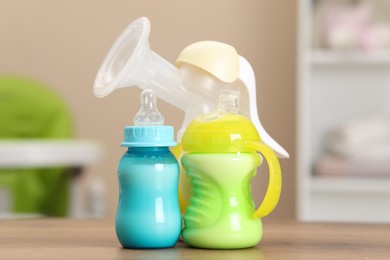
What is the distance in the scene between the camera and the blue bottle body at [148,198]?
2.75ft

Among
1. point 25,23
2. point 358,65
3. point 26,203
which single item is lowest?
point 26,203

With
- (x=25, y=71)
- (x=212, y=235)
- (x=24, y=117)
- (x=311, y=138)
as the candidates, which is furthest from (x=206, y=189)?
(x=25, y=71)

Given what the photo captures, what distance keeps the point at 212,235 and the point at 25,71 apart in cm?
245

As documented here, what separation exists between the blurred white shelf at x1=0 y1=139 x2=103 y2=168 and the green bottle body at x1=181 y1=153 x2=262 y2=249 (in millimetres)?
1472

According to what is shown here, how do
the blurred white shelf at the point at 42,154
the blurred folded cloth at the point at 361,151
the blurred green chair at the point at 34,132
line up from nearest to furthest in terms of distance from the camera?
1. the blurred white shelf at the point at 42,154
2. the blurred folded cloth at the point at 361,151
3. the blurred green chair at the point at 34,132

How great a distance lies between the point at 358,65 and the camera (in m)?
2.70

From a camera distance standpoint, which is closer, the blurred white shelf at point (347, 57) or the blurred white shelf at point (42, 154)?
the blurred white shelf at point (42, 154)

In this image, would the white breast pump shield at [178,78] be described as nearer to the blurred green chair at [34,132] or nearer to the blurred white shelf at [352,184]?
the blurred white shelf at [352,184]

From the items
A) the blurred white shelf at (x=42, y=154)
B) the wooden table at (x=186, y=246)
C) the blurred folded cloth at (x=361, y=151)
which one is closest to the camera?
the wooden table at (x=186, y=246)

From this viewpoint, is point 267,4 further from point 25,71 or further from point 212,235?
point 212,235

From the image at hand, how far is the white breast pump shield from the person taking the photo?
873 millimetres

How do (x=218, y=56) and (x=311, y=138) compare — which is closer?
(x=218, y=56)

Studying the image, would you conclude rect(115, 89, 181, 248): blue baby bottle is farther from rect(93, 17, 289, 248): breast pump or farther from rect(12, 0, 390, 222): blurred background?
rect(12, 0, 390, 222): blurred background

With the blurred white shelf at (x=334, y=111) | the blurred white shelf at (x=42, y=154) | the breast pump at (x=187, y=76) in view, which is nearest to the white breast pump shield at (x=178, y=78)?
the breast pump at (x=187, y=76)
